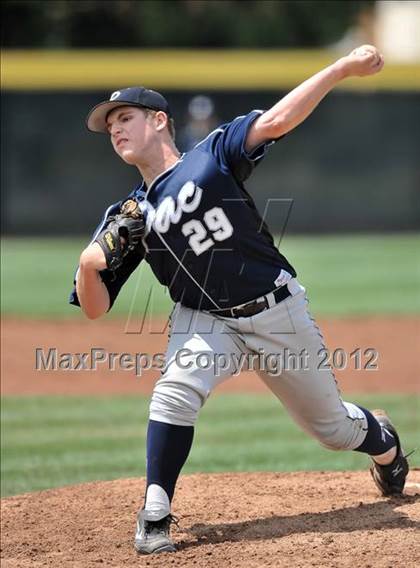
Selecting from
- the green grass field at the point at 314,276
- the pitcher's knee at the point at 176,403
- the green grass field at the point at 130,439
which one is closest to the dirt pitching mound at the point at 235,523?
the pitcher's knee at the point at 176,403

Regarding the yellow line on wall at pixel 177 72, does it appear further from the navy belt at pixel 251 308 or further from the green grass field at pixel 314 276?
the navy belt at pixel 251 308

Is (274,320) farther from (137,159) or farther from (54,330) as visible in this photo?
(54,330)

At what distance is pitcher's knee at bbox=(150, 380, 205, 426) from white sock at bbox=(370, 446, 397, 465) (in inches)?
42.0

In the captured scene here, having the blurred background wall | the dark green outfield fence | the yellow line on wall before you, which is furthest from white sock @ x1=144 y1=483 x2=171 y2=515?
the yellow line on wall

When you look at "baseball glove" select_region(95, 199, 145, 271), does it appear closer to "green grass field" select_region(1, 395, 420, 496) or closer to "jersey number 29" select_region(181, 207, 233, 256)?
"jersey number 29" select_region(181, 207, 233, 256)

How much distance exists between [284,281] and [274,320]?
0.17 meters

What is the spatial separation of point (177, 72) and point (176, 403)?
16166 mm

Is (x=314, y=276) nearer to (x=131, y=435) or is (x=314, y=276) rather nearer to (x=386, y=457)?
(x=131, y=435)

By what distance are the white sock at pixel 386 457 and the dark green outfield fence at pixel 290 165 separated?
1511cm

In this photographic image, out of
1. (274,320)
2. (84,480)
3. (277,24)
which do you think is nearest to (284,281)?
(274,320)

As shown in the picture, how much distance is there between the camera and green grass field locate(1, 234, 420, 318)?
12.4 m

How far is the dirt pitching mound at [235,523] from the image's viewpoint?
3.93m

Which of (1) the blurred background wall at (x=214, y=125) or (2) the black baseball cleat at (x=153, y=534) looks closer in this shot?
(2) the black baseball cleat at (x=153, y=534)

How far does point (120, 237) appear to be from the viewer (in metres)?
4.04
